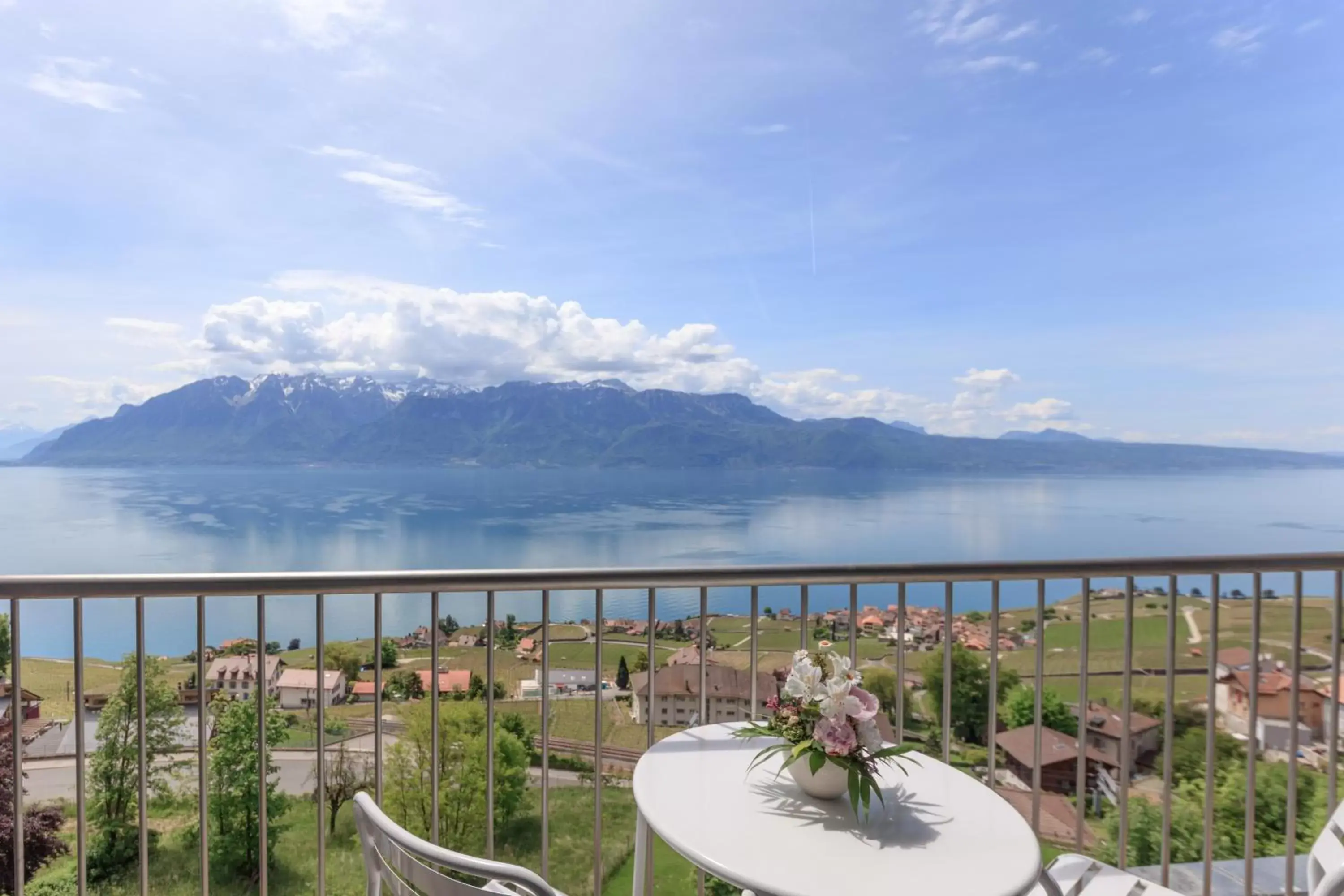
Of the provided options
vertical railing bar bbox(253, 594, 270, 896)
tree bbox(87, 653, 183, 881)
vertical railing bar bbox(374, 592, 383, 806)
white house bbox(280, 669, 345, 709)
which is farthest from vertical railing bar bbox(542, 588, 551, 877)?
tree bbox(87, 653, 183, 881)

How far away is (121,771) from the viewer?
5277mm

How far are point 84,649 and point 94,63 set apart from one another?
860 cm

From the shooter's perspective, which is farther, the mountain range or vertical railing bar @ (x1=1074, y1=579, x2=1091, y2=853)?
the mountain range

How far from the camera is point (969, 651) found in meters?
3.10

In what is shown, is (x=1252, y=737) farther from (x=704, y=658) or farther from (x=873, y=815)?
(x=704, y=658)

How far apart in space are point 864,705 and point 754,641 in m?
0.68

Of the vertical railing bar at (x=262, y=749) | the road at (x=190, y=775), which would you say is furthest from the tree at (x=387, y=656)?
the road at (x=190, y=775)

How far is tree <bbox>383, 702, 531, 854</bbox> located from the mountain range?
25015mm

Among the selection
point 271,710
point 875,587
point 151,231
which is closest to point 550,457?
point 151,231

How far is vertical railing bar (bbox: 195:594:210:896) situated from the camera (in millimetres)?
1773

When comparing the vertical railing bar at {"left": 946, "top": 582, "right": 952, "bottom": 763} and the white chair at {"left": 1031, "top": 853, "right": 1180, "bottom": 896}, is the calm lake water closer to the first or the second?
the vertical railing bar at {"left": 946, "top": 582, "right": 952, "bottom": 763}

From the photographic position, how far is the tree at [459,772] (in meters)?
6.46

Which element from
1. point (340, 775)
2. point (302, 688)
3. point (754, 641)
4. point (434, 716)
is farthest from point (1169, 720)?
point (340, 775)

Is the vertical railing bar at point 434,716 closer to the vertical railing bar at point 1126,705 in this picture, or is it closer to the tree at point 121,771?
the vertical railing bar at point 1126,705
